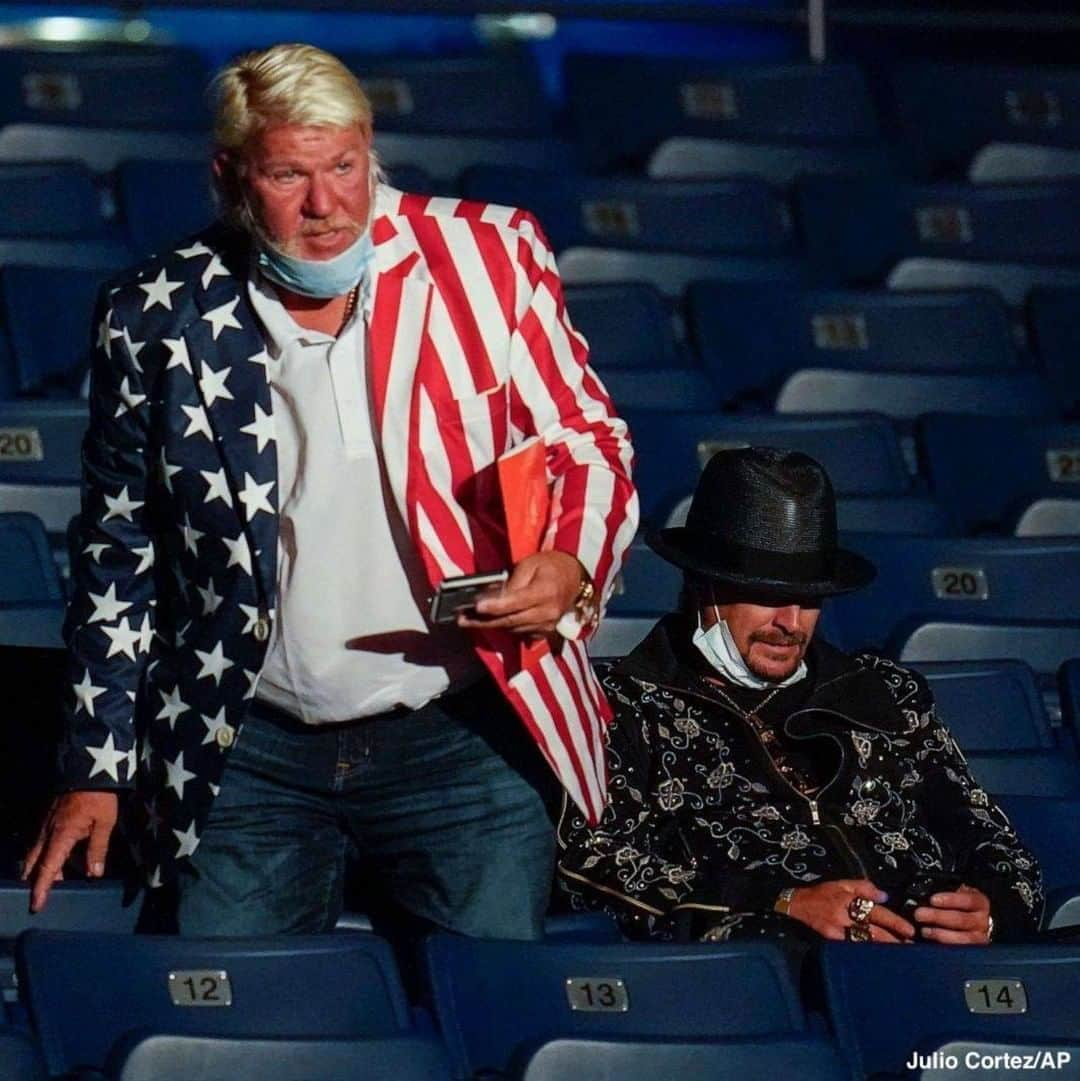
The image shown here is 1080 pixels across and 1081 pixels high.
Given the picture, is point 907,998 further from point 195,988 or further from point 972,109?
point 972,109

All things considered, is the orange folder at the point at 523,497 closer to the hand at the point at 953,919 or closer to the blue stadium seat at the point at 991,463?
the hand at the point at 953,919

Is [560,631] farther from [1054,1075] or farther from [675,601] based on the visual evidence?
[675,601]

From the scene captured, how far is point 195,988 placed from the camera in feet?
9.24

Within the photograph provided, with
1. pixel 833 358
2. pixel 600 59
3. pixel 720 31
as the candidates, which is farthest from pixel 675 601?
pixel 720 31

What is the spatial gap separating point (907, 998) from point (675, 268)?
9.68 ft

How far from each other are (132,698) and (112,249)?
8.46ft

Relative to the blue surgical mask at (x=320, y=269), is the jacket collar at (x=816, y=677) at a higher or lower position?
lower

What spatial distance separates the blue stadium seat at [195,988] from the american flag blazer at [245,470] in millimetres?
155

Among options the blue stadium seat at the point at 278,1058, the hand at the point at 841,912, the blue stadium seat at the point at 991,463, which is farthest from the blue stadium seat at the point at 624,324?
the blue stadium seat at the point at 278,1058

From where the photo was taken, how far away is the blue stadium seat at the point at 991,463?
503 centimetres

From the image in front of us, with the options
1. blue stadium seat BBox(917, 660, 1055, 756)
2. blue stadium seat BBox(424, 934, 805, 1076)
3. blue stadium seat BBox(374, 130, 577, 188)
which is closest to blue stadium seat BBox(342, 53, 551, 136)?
blue stadium seat BBox(374, 130, 577, 188)

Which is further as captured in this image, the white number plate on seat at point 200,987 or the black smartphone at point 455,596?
the white number plate on seat at point 200,987

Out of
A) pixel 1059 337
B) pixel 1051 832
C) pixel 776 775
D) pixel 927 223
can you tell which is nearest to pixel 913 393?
pixel 1059 337

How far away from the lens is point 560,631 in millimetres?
2754
